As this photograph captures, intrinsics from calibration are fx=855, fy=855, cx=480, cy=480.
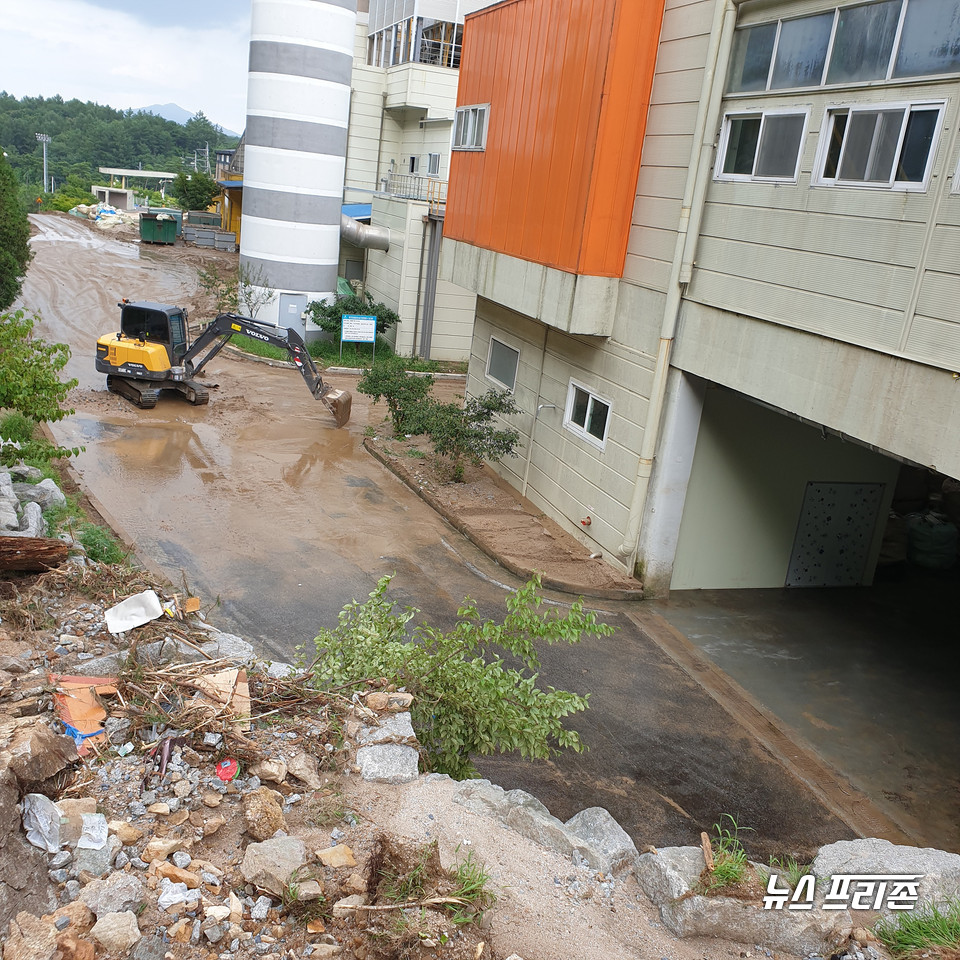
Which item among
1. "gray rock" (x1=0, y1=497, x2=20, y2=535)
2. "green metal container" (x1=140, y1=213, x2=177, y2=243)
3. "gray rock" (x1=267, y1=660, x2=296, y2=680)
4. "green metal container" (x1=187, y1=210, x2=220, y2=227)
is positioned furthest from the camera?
"green metal container" (x1=187, y1=210, x2=220, y2=227)

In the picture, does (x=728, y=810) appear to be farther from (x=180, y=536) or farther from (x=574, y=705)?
(x=180, y=536)

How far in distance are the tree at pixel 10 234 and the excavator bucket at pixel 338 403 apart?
990 centimetres

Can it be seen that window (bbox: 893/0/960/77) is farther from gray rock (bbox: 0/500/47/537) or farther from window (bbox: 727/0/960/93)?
gray rock (bbox: 0/500/47/537)

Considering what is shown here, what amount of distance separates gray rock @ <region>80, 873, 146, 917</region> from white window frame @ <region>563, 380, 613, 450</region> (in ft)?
34.7

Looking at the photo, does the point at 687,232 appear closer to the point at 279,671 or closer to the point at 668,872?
the point at 279,671

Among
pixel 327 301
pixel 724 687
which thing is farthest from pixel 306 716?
pixel 327 301

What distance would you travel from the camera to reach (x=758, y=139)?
36.0ft

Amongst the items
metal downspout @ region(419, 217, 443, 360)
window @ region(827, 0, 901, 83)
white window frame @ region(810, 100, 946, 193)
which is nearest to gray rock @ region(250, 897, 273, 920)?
white window frame @ region(810, 100, 946, 193)

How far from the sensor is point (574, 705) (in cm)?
652

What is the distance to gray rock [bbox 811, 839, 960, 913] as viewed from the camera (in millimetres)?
5305

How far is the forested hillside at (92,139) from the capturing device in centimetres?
12173

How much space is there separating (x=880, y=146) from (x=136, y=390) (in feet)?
58.1

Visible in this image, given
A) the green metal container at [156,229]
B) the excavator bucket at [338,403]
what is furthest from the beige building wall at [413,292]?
the green metal container at [156,229]

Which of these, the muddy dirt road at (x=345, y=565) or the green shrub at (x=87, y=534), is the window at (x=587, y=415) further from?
the green shrub at (x=87, y=534)
